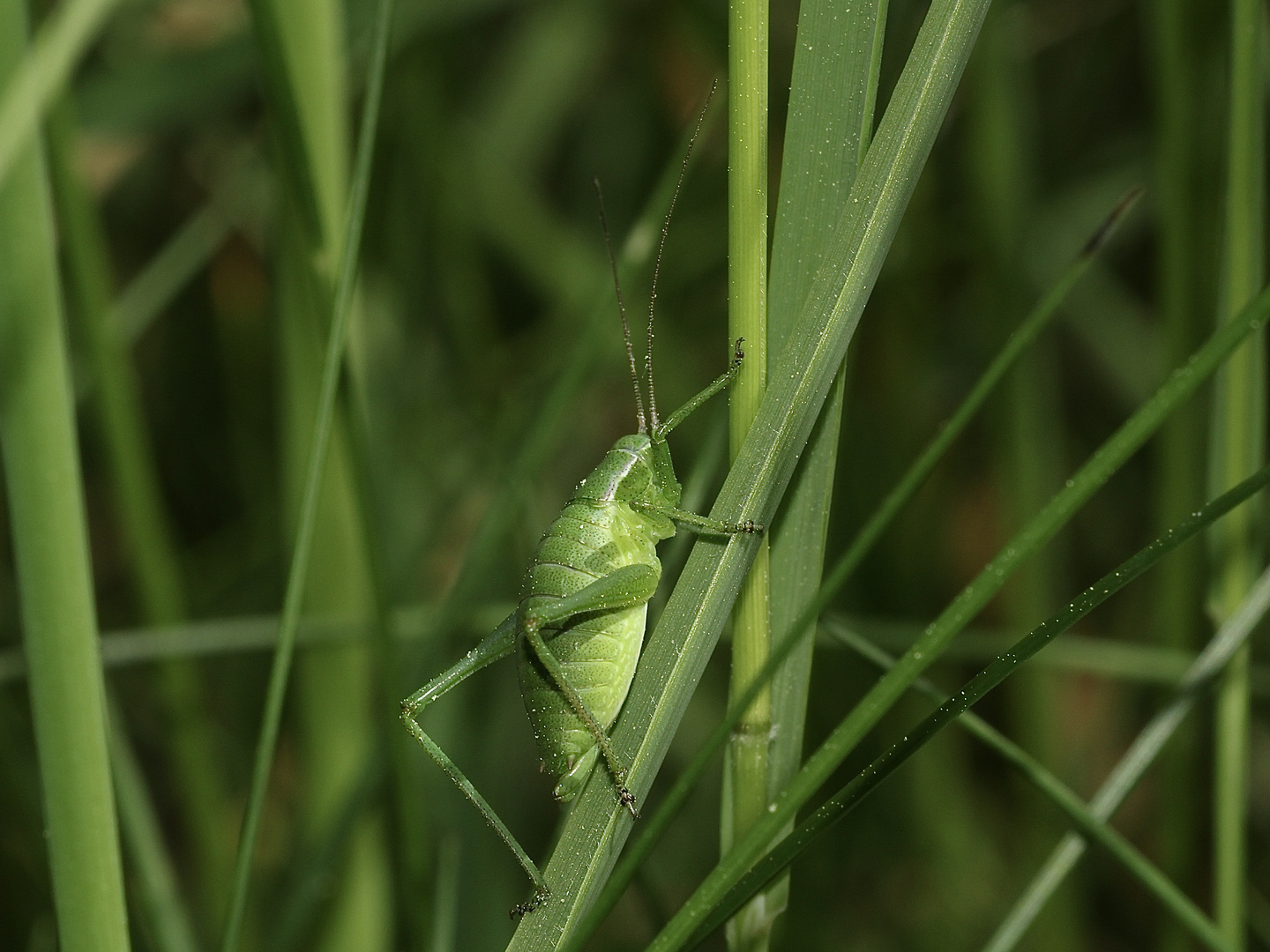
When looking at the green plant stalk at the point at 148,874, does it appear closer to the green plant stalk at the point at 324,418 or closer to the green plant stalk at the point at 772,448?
the green plant stalk at the point at 324,418

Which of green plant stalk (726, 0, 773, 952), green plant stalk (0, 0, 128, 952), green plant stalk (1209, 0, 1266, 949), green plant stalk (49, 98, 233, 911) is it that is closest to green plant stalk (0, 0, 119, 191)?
green plant stalk (0, 0, 128, 952)

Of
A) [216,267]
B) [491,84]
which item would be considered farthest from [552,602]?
[491,84]

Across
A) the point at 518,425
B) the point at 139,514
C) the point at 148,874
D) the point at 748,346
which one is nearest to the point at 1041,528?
the point at 748,346

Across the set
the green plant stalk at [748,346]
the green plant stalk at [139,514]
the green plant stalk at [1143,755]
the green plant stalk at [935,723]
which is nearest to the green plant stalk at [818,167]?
the green plant stalk at [748,346]

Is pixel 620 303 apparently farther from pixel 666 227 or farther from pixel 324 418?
pixel 324 418

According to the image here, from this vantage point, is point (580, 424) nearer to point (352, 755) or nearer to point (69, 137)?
point (352, 755)

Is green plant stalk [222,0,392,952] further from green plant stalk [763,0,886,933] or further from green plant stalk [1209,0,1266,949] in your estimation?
green plant stalk [1209,0,1266,949]
